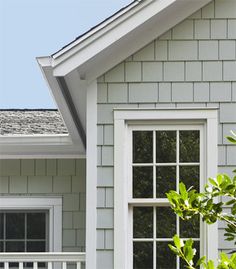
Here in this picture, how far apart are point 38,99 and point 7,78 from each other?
2.66 metres

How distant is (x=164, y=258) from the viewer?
864cm

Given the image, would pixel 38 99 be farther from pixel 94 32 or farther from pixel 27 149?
pixel 94 32

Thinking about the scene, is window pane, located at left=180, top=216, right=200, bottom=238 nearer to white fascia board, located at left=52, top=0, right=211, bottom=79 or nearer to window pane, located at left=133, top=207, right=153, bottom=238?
window pane, located at left=133, top=207, right=153, bottom=238

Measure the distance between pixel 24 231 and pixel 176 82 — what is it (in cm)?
414

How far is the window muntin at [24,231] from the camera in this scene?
465 inches

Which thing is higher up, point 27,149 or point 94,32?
point 94,32

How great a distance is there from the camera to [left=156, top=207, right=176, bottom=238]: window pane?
8680mm

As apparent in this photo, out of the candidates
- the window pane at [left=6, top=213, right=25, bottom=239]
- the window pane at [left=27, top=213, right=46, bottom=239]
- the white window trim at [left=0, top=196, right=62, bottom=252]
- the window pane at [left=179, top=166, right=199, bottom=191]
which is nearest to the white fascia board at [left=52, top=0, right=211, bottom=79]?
the window pane at [left=179, top=166, right=199, bottom=191]

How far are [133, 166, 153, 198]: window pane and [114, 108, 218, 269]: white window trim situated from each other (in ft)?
0.36

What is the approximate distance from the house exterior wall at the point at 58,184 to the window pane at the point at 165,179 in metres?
3.11

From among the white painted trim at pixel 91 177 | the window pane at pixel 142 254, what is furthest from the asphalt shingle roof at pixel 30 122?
the window pane at pixel 142 254

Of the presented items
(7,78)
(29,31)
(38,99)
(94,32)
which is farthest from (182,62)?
(29,31)

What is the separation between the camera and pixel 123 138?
861 cm

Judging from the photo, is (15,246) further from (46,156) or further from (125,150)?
(125,150)
